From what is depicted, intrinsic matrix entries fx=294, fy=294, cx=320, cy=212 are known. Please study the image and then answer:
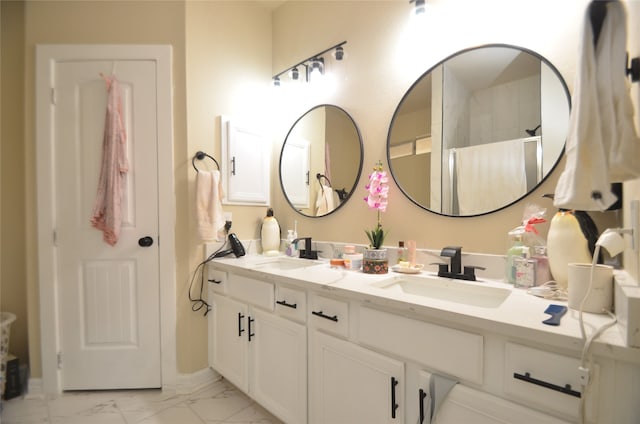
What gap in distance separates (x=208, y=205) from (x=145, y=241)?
0.47m

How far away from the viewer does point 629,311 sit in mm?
634

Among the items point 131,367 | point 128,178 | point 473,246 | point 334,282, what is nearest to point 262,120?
point 128,178

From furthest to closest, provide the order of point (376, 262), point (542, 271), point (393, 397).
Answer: point (376, 262), point (542, 271), point (393, 397)

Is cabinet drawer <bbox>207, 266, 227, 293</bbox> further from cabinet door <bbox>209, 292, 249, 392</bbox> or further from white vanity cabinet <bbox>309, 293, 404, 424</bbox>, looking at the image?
white vanity cabinet <bbox>309, 293, 404, 424</bbox>

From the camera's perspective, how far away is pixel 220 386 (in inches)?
79.9

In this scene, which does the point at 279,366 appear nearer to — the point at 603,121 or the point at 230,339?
the point at 230,339

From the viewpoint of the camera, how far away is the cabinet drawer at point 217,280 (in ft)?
6.14

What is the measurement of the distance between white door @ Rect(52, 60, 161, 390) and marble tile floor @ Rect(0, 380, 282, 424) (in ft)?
0.26

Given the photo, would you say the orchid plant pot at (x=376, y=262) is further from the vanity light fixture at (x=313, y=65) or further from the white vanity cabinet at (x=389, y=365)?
the vanity light fixture at (x=313, y=65)

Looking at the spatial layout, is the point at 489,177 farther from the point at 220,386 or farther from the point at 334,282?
the point at 220,386

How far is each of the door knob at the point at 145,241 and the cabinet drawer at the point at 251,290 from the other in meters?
0.58

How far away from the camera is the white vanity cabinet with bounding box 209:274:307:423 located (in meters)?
1.40

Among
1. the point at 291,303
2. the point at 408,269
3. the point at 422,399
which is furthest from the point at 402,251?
the point at 422,399

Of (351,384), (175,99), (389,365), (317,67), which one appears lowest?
(351,384)
